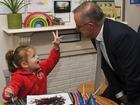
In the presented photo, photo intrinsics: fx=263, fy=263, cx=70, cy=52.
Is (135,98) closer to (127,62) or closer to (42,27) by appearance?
(127,62)

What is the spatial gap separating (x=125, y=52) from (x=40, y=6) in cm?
120

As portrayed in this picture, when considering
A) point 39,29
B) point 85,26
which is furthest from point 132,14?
point 85,26

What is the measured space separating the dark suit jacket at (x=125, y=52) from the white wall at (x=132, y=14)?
1461 millimetres

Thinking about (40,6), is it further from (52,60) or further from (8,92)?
(8,92)

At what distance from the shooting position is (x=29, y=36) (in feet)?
7.98

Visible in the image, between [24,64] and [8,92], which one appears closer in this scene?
[8,92]

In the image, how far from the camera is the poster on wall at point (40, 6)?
2483mm

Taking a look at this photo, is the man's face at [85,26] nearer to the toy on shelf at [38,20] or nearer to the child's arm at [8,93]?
the child's arm at [8,93]

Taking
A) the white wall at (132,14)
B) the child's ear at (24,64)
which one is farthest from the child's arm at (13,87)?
the white wall at (132,14)

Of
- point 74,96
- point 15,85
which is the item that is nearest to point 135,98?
point 74,96

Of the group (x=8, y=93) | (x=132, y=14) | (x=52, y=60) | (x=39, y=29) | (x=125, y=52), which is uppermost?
(x=132, y=14)

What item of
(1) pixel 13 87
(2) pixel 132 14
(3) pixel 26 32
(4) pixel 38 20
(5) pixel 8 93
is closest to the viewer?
(5) pixel 8 93

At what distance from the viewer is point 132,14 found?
3.12 metres

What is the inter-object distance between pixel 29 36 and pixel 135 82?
1157 millimetres
